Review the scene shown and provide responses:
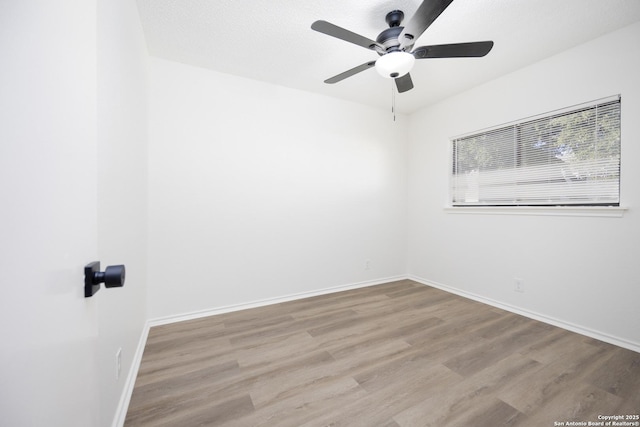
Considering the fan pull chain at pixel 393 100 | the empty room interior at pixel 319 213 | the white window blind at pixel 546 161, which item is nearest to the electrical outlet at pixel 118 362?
the empty room interior at pixel 319 213

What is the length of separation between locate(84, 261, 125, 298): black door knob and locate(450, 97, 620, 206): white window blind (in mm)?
3273

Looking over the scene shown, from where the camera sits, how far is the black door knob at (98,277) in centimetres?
54

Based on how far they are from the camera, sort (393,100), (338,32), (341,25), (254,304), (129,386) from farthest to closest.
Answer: (393,100) < (254,304) < (341,25) < (338,32) < (129,386)

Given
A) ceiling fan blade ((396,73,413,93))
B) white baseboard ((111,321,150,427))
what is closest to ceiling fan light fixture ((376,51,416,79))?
ceiling fan blade ((396,73,413,93))

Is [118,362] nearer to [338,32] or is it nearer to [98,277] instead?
[98,277]

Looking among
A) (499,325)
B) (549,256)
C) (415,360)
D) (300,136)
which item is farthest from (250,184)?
(549,256)

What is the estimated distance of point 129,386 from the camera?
143 centimetres

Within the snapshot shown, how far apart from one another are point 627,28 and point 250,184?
3489 mm

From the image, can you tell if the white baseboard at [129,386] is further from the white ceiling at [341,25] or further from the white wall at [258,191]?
the white ceiling at [341,25]

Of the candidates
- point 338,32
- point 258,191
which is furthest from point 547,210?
point 258,191

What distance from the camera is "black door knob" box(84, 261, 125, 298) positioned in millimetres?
536

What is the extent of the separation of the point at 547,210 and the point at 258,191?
2.94 metres

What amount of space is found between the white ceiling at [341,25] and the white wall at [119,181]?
0.40 m

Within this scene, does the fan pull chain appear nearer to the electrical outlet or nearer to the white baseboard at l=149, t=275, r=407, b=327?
the white baseboard at l=149, t=275, r=407, b=327
